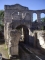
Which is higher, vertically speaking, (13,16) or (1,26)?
(13,16)

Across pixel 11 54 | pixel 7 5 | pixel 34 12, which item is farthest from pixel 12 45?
pixel 7 5

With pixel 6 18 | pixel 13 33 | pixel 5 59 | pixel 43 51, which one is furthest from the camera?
pixel 6 18

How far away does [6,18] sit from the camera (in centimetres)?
2116

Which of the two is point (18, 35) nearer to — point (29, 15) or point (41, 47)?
point (41, 47)

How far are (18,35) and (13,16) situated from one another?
8977 millimetres

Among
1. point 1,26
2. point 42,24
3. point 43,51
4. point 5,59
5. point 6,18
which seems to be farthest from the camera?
point 1,26

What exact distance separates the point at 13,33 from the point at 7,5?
1207cm

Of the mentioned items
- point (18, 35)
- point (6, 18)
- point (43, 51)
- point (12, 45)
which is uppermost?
point (6, 18)

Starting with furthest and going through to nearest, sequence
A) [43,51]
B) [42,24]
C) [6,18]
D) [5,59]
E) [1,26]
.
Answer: [1,26], [6,18], [42,24], [43,51], [5,59]

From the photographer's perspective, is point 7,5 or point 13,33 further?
point 7,5

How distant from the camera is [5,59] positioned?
34.7ft

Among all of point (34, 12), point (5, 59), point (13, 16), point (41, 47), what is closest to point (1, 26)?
point (13, 16)

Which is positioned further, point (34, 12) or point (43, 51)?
point (34, 12)

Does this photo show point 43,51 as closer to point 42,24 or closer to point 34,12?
point 42,24
